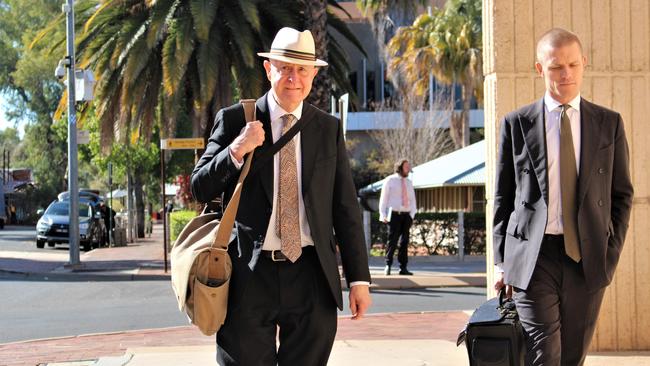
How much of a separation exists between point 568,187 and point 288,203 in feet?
4.25

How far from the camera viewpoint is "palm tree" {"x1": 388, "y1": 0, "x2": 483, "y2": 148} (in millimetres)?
36188

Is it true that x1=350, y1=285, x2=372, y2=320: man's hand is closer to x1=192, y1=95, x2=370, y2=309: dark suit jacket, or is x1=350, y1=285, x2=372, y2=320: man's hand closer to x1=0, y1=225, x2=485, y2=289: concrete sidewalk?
x1=192, y1=95, x2=370, y2=309: dark suit jacket

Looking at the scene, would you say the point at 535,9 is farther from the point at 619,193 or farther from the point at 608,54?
the point at 619,193

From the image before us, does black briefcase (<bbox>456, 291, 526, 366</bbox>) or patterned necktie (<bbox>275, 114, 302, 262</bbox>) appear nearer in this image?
patterned necktie (<bbox>275, 114, 302, 262</bbox>)

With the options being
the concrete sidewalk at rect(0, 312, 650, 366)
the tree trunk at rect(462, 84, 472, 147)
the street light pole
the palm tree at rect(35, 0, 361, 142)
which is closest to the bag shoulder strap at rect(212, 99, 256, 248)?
the concrete sidewalk at rect(0, 312, 650, 366)

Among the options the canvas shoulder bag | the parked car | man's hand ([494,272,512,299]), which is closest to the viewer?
the canvas shoulder bag

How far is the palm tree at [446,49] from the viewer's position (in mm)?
36188

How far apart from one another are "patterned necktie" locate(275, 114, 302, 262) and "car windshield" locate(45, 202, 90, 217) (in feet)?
102

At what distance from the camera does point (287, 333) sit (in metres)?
4.55

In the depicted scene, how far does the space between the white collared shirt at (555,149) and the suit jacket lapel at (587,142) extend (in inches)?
1.3

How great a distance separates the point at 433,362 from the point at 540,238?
3523 mm

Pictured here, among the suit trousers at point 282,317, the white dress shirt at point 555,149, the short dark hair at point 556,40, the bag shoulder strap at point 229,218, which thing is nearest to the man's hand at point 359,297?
the suit trousers at point 282,317

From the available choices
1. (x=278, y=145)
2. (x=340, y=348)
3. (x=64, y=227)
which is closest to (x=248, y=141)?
(x=278, y=145)

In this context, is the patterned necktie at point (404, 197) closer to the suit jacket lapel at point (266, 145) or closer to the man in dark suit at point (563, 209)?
the man in dark suit at point (563, 209)
